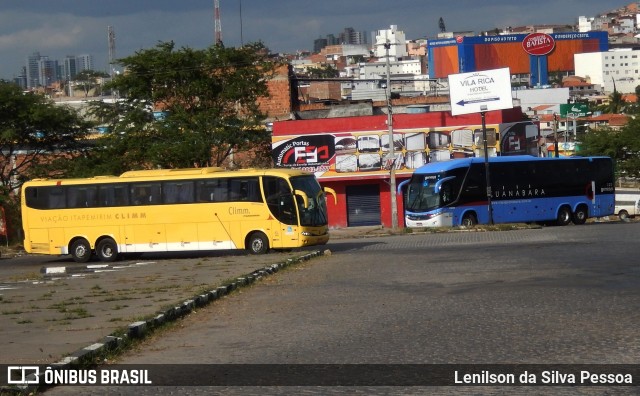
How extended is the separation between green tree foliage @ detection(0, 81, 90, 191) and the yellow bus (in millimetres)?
17367

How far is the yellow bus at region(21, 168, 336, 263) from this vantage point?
3341 cm

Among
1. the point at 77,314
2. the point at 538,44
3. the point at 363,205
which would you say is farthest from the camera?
the point at 538,44

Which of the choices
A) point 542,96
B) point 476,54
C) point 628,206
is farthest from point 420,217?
point 476,54

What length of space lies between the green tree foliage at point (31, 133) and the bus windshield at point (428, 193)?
19.1 meters

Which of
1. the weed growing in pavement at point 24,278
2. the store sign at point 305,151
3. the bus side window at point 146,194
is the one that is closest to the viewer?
the weed growing in pavement at point 24,278

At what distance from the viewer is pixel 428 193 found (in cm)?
4697

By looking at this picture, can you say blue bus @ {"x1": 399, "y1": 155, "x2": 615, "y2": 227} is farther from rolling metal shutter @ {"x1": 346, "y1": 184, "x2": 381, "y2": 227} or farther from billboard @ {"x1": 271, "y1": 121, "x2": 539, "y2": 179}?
rolling metal shutter @ {"x1": 346, "y1": 184, "x2": 381, "y2": 227}

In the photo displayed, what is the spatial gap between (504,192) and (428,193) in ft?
12.7

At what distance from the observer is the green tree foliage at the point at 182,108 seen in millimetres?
55094

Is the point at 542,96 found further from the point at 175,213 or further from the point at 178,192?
the point at 175,213

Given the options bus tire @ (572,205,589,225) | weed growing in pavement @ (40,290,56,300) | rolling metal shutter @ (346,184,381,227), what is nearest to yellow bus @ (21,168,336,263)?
weed growing in pavement @ (40,290,56,300)

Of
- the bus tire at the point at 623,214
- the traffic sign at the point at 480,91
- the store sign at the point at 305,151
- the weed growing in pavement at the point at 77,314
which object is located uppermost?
the traffic sign at the point at 480,91

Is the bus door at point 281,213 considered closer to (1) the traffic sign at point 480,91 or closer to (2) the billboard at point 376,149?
(1) the traffic sign at point 480,91

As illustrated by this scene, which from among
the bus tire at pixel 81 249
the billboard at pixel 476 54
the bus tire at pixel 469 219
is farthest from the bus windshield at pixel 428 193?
the billboard at pixel 476 54
